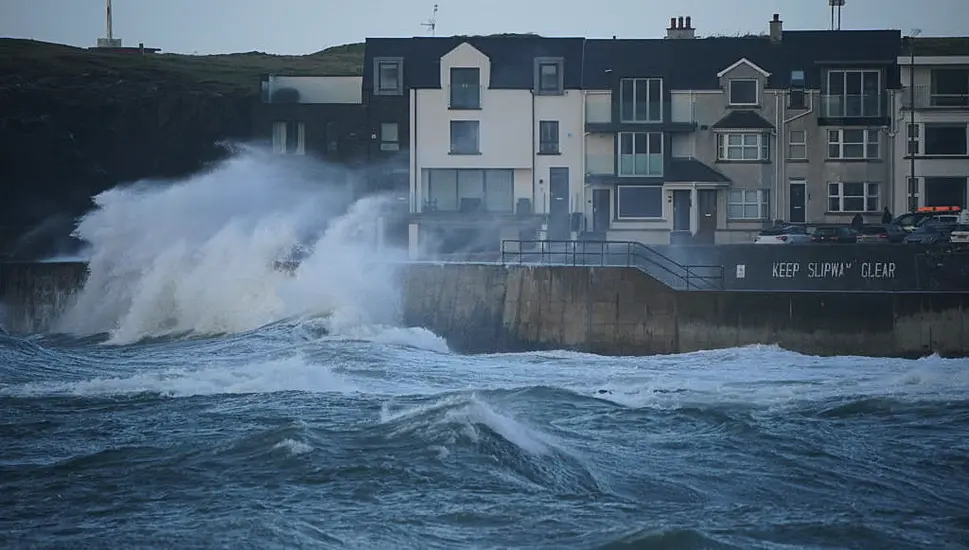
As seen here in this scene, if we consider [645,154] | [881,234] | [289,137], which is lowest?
[881,234]

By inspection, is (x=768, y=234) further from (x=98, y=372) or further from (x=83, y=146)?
(x=83, y=146)

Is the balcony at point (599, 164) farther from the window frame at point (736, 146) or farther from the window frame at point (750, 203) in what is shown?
the window frame at point (750, 203)

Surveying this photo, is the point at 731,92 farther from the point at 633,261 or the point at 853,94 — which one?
the point at 633,261

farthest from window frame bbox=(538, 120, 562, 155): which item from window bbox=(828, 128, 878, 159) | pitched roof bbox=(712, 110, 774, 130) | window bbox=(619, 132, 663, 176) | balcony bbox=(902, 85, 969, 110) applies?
balcony bbox=(902, 85, 969, 110)

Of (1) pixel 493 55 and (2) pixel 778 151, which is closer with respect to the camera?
(2) pixel 778 151

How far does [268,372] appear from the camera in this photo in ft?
76.0

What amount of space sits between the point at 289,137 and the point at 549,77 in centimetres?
1067

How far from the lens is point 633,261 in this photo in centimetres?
3450

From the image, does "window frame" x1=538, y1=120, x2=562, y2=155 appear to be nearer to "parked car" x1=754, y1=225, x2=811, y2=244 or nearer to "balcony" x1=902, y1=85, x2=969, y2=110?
"parked car" x1=754, y1=225, x2=811, y2=244

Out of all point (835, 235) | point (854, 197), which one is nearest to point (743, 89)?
point (854, 197)

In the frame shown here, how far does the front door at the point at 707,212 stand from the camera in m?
47.4

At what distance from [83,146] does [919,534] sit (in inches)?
2486

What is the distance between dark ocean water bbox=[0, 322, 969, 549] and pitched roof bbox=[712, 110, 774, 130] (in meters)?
23.6

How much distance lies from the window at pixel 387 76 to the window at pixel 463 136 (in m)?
3.02
